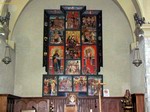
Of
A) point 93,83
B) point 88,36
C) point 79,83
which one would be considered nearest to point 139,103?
point 93,83

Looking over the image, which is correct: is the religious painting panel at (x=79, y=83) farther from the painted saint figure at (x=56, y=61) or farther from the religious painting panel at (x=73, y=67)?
the painted saint figure at (x=56, y=61)

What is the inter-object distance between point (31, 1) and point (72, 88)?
4.30 metres

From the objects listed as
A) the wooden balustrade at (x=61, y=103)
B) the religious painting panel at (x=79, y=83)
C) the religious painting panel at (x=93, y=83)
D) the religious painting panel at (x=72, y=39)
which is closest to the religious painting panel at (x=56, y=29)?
the religious painting panel at (x=72, y=39)

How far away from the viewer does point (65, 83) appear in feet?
40.7

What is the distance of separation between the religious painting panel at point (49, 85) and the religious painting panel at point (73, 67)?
0.66 meters

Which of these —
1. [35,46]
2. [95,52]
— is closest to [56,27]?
[35,46]

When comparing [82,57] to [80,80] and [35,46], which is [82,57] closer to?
[80,80]

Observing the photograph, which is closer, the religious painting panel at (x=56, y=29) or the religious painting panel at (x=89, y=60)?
the religious painting panel at (x=89, y=60)

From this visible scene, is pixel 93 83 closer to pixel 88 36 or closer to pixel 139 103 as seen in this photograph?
pixel 88 36

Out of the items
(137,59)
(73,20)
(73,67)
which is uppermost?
(73,20)

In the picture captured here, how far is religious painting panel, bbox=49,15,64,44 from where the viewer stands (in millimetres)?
12828

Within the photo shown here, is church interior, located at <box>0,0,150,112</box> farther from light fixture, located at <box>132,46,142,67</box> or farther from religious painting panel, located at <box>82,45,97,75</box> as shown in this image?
light fixture, located at <box>132,46,142,67</box>

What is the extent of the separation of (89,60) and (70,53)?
0.88 m

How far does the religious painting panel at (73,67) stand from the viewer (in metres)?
12.5
